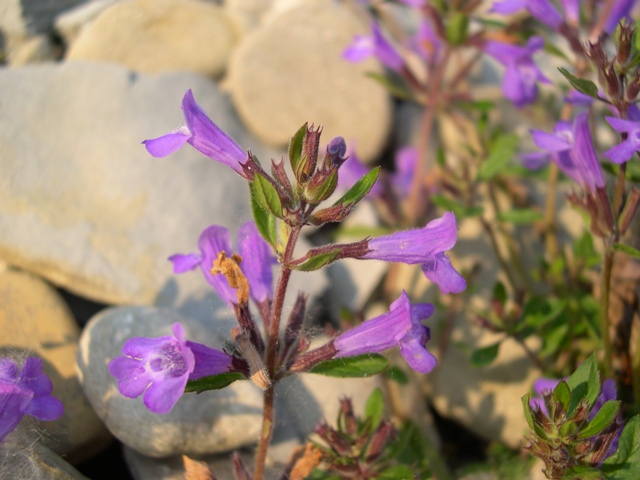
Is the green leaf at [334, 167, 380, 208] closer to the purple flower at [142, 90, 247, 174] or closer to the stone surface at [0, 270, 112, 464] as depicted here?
the purple flower at [142, 90, 247, 174]

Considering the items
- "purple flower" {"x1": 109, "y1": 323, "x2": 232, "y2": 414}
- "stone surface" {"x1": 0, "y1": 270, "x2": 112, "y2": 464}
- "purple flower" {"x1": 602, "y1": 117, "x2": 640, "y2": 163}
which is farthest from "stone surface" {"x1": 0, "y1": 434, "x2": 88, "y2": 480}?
"purple flower" {"x1": 602, "y1": 117, "x2": 640, "y2": 163}

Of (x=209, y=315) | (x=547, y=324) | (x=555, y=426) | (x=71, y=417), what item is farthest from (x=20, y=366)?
(x=547, y=324)

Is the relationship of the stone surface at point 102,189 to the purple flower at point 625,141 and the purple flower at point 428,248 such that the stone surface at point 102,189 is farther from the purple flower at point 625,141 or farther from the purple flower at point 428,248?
the purple flower at point 625,141

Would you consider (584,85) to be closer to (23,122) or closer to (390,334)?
(390,334)

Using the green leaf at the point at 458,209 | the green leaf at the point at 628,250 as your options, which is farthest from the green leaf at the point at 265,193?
the green leaf at the point at 458,209

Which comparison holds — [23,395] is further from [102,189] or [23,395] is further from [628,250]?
[628,250]

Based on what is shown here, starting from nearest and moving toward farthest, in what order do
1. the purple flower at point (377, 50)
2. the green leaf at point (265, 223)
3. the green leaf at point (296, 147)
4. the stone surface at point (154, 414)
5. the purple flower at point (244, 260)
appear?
the green leaf at point (296, 147)
the green leaf at point (265, 223)
the purple flower at point (244, 260)
the stone surface at point (154, 414)
the purple flower at point (377, 50)
